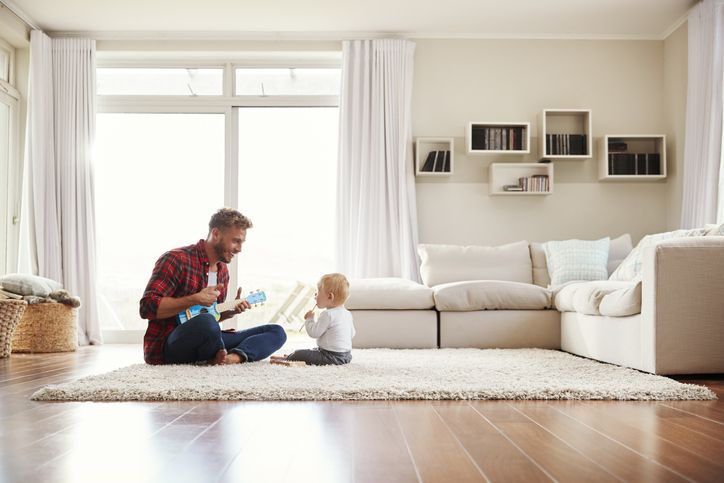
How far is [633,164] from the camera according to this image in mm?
5645

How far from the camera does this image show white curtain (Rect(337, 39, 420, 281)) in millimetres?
5613

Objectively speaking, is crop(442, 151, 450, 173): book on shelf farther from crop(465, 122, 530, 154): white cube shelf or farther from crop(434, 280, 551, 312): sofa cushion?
crop(434, 280, 551, 312): sofa cushion

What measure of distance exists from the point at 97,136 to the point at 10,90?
74 cm

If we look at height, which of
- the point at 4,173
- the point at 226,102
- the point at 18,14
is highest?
the point at 18,14

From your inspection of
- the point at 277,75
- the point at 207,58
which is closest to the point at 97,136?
the point at 207,58

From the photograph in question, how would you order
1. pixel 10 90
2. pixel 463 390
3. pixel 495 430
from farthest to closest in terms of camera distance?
pixel 10 90 → pixel 463 390 → pixel 495 430

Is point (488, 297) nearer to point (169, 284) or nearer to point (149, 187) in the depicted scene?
point (169, 284)

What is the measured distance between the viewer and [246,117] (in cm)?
603

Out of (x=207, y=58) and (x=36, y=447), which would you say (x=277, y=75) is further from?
(x=36, y=447)

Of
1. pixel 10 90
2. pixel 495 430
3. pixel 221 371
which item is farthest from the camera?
pixel 10 90

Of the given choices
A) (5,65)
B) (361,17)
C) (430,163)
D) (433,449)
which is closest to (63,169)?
(5,65)

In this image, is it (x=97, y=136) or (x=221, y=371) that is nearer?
(x=221, y=371)

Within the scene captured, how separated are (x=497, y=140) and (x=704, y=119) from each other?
4.95 ft

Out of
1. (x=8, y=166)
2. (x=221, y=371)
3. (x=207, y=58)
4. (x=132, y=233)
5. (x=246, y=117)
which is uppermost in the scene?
(x=207, y=58)
